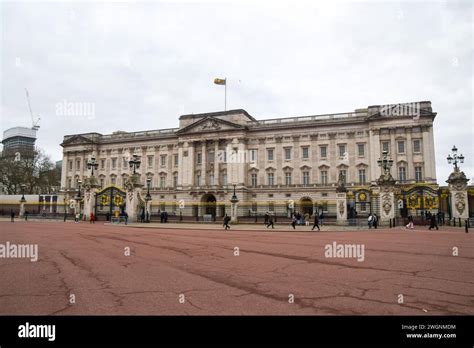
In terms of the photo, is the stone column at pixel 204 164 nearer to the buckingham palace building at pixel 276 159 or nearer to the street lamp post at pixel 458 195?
the buckingham palace building at pixel 276 159

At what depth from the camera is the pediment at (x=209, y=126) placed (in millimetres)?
63309

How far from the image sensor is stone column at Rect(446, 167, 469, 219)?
29.9m

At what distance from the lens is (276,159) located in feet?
204

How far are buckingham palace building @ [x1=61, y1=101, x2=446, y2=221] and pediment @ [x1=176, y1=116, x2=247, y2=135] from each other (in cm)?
19

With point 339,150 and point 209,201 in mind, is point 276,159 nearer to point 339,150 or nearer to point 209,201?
point 339,150

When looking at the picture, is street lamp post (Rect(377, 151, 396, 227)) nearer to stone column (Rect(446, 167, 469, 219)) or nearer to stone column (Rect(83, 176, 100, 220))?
stone column (Rect(446, 167, 469, 219))

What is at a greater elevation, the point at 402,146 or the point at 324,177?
the point at 402,146

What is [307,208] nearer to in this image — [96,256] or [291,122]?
[291,122]

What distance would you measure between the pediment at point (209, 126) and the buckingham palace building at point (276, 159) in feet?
0.64

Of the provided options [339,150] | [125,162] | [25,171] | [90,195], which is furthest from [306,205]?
[25,171]

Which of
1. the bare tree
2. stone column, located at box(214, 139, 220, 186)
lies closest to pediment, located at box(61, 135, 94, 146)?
the bare tree

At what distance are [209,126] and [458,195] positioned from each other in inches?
1742

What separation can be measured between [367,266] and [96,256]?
8.96 m
